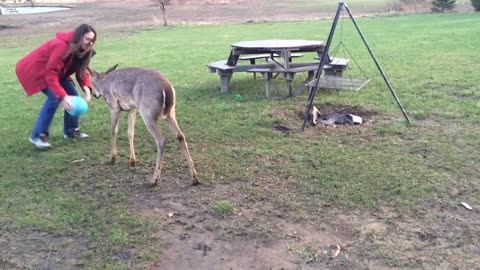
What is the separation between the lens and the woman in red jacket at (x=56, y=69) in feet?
20.1

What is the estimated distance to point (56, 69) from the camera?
6.17 meters

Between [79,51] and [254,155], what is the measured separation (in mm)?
2361

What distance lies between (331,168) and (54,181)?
2.98 metres

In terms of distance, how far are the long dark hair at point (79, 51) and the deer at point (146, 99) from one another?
0.34 m

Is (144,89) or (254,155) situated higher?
(144,89)

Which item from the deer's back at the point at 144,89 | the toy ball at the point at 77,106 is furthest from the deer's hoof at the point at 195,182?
the toy ball at the point at 77,106

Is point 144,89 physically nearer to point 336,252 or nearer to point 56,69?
point 56,69

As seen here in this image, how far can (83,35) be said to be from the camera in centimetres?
612

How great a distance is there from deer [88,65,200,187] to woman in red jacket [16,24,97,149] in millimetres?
388

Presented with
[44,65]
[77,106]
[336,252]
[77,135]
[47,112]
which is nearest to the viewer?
[336,252]

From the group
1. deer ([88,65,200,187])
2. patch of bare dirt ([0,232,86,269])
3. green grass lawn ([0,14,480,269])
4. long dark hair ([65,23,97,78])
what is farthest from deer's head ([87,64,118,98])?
patch of bare dirt ([0,232,86,269])

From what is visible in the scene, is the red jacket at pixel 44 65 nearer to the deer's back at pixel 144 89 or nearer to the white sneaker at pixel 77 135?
the deer's back at pixel 144 89

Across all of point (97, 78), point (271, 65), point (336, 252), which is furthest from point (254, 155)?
point (271, 65)

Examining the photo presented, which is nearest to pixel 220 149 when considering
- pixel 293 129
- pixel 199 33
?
pixel 293 129
